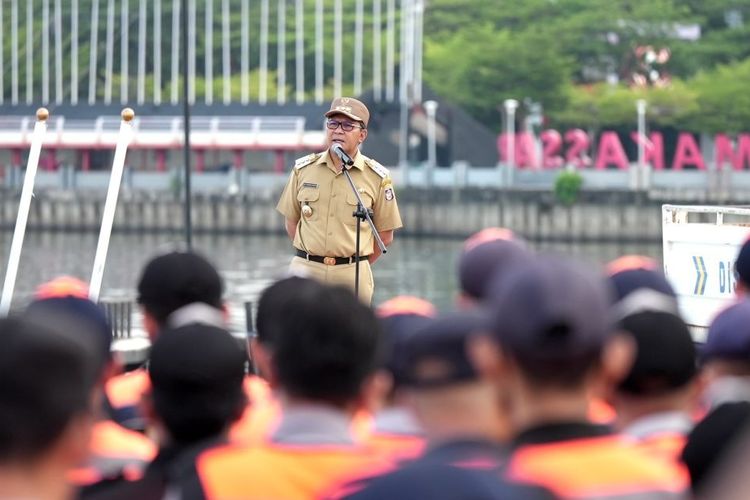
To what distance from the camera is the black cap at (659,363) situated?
4422 millimetres

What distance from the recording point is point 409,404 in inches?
150

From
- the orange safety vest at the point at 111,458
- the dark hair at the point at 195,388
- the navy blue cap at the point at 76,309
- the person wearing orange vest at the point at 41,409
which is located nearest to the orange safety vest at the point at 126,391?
the navy blue cap at the point at 76,309

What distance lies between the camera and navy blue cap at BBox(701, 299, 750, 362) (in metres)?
4.61

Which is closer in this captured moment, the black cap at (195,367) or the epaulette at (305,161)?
the black cap at (195,367)

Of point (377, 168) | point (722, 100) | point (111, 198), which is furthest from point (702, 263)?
point (722, 100)

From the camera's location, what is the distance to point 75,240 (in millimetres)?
67875

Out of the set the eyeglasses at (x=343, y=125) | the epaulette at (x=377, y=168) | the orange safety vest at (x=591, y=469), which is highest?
the eyeglasses at (x=343, y=125)

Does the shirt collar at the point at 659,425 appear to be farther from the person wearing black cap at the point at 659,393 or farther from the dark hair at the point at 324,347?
the dark hair at the point at 324,347

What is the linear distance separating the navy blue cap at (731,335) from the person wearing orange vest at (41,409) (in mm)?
1861

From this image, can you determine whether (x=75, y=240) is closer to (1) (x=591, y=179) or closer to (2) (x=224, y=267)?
(2) (x=224, y=267)

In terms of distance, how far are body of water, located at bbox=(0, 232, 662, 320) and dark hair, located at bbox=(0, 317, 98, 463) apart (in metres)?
38.8

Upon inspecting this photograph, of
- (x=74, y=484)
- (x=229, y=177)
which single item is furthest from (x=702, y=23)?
(x=74, y=484)

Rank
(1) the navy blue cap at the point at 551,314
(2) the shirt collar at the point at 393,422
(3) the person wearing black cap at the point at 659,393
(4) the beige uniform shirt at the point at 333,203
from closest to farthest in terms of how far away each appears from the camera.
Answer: (1) the navy blue cap at the point at 551,314, (3) the person wearing black cap at the point at 659,393, (2) the shirt collar at the point at 393,422, (4) the beige uniform shirt at the point at 333,203

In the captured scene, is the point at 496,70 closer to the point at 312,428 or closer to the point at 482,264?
the point at 482,264
